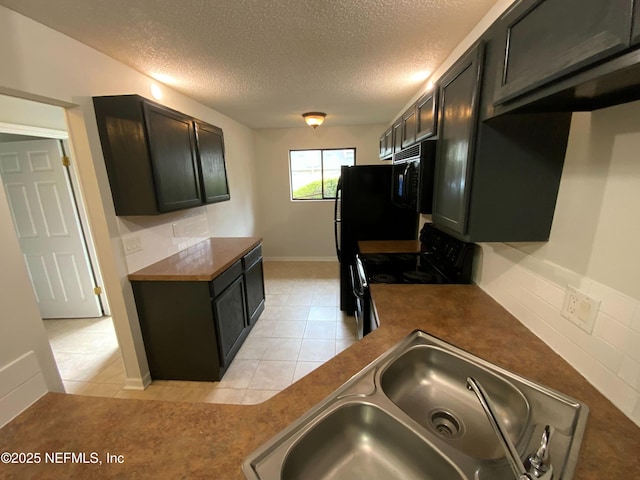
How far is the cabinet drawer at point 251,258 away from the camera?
8.64 feet

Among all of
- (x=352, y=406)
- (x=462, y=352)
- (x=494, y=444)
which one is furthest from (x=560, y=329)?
(x=352, y=406)

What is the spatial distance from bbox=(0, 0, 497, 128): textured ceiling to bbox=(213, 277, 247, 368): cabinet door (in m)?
1.77

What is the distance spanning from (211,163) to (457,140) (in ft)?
7.45

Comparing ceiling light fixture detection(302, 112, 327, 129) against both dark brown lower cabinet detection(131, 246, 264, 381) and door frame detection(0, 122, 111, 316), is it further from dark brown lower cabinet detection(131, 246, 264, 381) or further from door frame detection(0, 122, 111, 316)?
door frame detection(0, 122, 111, 316)

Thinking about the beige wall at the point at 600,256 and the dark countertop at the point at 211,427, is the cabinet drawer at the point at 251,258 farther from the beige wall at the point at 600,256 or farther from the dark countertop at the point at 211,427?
the beige wall at the point at 600,256

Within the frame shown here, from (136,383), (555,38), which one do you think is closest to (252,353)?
(136,383)

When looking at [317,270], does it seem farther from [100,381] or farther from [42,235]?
[42,235]

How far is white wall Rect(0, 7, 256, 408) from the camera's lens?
131cm

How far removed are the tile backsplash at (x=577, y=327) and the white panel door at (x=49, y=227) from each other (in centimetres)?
395

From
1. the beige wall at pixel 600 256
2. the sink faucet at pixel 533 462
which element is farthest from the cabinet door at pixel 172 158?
the beige wall at pixel 600 256

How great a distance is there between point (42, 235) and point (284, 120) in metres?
3.31

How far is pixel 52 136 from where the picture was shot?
2574 millimetres

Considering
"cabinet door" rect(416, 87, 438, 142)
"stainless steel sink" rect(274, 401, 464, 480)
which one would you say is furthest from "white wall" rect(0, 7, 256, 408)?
"cabinet door" rect(416, 87, 438, 142)

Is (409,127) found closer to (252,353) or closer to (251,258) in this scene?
(251,258)
